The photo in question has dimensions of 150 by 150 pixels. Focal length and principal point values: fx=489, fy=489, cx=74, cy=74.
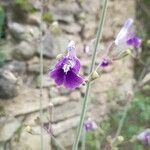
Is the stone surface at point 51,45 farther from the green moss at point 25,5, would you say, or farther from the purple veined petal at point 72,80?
the purple veined petal at point 72,80

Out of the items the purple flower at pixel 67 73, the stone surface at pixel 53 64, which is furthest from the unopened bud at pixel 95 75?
the stone surface at pixel 53 64

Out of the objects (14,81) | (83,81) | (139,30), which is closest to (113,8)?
(139,30)

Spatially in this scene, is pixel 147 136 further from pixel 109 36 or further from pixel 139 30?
pixel 139 30

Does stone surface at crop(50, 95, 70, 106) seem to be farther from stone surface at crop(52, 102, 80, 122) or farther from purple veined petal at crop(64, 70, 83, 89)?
purple veined petal at crop(64, 70, 83, 89)

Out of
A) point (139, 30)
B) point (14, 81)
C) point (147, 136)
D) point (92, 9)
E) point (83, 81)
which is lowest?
point (83, 81)

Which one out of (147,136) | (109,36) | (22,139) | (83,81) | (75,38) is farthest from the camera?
(109,36)

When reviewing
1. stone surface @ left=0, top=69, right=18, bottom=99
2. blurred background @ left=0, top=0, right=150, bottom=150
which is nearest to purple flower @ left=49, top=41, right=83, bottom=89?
blurred background @ left=0, top=0, right=150, bottom=150

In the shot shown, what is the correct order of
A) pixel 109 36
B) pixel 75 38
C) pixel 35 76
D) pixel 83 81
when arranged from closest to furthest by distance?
pixel 83 81, pixel 35 76, pixel 75 38, pixel 109 36
